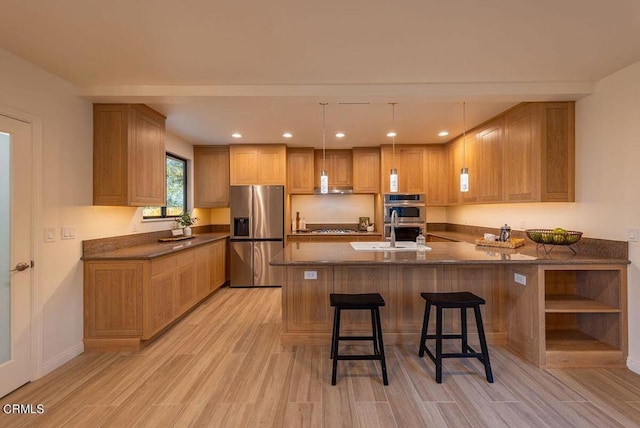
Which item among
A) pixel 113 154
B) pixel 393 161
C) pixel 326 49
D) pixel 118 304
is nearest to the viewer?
pixel 326 49

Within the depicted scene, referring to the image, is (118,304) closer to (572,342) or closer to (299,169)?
(299,169)

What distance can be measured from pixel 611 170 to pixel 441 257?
1.67 metres

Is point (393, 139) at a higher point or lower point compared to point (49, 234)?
higher

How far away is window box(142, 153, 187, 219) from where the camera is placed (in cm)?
466

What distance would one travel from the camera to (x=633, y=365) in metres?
2.46

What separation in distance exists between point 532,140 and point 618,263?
135 centimetres

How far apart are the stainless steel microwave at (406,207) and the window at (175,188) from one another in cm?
346

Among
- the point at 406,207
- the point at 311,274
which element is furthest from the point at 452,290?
the point at 406,207

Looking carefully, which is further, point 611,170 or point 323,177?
point 323,177

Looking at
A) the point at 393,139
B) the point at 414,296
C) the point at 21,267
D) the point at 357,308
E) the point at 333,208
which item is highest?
the point at 393,139

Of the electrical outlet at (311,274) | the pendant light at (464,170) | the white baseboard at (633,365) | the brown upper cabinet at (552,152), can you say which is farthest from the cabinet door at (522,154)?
the electrical outlet at (311,274)

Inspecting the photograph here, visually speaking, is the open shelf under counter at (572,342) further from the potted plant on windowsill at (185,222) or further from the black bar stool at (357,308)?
the potted plant on windowsill at (185,222)

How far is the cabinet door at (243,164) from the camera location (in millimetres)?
5102

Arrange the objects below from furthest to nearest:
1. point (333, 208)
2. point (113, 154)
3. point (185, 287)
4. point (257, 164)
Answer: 1. point (333, 208)
2. point (257, 164)
3. point (185, 287)
4. point (113, 154)
